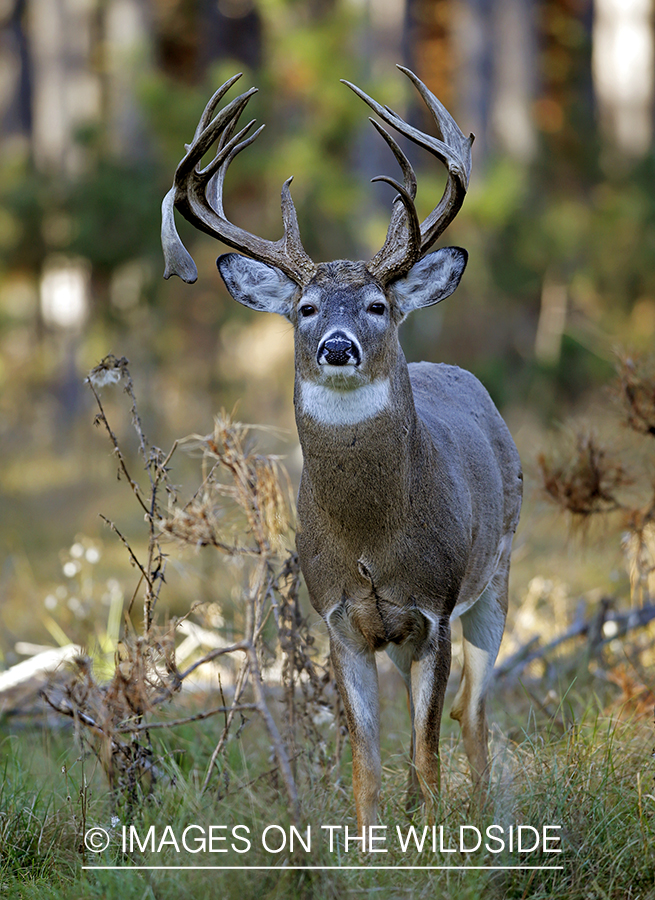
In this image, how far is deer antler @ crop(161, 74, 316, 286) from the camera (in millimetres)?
4086

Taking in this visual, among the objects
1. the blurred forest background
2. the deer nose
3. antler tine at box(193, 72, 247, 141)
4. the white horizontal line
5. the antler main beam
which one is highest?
the blurred forest background

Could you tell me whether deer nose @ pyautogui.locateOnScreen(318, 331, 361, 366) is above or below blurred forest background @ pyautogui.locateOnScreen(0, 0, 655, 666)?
below

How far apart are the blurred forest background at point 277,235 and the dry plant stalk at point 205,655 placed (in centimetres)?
301

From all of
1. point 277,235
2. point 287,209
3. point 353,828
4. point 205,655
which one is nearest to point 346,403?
point 287,209

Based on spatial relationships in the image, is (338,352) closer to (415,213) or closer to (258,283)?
(415,213)

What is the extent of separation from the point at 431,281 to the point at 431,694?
158 cm

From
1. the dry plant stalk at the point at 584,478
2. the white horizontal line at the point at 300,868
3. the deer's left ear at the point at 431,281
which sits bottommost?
the white horizontal line at the point at 300,868

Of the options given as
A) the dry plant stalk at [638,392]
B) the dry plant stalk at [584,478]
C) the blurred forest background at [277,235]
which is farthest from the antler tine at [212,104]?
the blurred forest background at [277,235]

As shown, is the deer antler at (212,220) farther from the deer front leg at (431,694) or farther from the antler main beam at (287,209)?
the deer front leg at (431,694)

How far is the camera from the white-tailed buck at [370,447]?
3.88 meters

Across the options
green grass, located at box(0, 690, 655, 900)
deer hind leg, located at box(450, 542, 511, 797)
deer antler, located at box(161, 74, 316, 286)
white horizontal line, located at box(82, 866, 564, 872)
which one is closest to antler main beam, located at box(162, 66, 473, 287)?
deer antler, located at box(161, 74, 316, 286)

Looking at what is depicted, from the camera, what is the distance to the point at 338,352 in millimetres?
3682

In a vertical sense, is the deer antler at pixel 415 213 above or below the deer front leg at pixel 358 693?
above

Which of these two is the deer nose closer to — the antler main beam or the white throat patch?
the white throat patch
